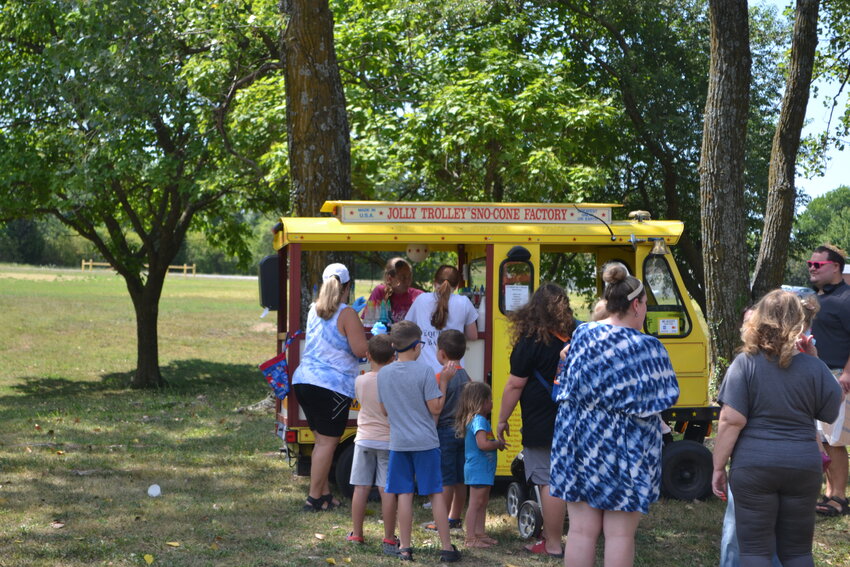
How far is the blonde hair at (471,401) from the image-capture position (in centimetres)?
618

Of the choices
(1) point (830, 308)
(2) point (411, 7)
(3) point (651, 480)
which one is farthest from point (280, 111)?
(3) point (651, 480)

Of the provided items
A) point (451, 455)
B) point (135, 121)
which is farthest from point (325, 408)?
point (135, 121)

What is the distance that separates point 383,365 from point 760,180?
16229 millimetres

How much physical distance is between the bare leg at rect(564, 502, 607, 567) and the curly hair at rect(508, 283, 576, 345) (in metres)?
1.25

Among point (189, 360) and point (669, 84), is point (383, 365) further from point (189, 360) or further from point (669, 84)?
point (189, 360)

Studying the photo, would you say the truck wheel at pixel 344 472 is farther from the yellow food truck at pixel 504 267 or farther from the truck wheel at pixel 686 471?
the truck wheel at pixel 686 471

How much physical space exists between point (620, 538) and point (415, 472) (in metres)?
1.68

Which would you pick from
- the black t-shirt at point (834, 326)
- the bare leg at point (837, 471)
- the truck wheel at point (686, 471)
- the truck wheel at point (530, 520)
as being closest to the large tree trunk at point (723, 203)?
the truck wheel at point (686, 471)

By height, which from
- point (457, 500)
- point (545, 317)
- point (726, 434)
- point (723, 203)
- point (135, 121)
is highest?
point (135, 121)

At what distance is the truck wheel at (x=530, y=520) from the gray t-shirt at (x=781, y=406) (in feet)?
7.40

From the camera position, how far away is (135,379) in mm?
21781

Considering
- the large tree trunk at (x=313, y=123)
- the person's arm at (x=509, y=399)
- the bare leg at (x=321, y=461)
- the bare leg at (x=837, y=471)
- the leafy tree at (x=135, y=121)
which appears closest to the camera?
the person's arm at (x=509, y=399)

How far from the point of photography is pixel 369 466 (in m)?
6.32

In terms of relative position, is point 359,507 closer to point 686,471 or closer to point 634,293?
point 634,293
